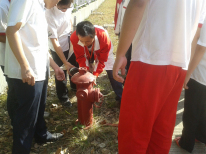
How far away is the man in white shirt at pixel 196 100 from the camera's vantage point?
A: 5.84ft

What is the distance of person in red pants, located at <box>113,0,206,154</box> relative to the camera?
132cm

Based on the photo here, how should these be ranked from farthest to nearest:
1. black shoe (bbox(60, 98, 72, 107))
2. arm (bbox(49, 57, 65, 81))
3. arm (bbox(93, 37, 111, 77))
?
1. black shoe (bbox(60, 98, 72, 107))
2. arm (bbox(93, 37, 111, 77))
3. arm (bbox(49, 57, 65, 81))

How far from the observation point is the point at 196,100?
79.6 inches

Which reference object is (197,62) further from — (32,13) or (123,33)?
(32,13)

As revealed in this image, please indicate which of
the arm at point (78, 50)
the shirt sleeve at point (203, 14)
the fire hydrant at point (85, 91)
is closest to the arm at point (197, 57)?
the shirt sleeve at point (203, 14)

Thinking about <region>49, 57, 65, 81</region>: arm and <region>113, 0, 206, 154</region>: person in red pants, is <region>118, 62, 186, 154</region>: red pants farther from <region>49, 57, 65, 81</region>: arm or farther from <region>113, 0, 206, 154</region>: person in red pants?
<region>49, 57, 65, 81</region>: arm

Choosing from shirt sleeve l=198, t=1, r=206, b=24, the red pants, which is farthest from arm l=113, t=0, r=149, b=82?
shirt sleeve l=198, t=1, r=206, b=24

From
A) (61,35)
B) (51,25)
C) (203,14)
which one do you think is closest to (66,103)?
(61,35)

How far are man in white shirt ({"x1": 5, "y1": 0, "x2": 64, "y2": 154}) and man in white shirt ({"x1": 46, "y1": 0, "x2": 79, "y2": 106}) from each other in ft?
2.69

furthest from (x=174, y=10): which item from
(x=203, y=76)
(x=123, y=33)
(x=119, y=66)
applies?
(x=203, y=76)

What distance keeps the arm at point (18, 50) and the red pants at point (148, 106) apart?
829 millimetres

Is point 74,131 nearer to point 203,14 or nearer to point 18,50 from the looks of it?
point 18,50

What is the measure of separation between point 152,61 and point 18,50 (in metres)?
1.05

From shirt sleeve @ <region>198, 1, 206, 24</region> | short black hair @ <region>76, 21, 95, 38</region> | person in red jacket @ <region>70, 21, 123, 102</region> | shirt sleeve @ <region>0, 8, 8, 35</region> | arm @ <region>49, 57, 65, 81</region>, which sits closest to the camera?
shirt sleeve @ <region>198, 1, 206, 24</region>
